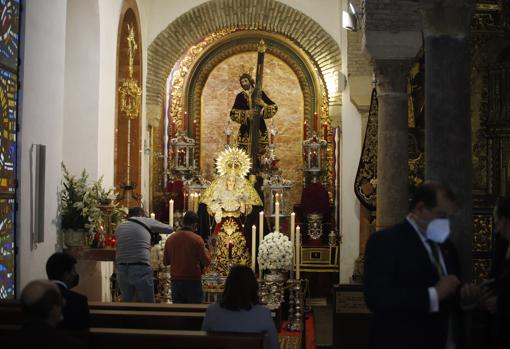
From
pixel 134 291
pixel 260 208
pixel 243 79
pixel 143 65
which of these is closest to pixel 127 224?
pixel 134 291

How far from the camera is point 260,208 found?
14047 millimetres

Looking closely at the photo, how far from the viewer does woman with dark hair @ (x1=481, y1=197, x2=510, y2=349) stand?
425 cm

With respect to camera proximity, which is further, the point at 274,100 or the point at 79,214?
the point at 274,100

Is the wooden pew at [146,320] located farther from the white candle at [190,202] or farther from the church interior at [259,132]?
the white candle at [190,202]

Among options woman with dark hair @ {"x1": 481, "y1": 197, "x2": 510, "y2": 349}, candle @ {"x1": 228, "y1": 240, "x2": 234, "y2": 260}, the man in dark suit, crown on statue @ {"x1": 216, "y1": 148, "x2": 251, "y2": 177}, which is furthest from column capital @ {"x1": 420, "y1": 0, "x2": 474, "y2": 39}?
crown on statue @ {"x1": 216, "y1": 148, "x2": 251, "y2": 177}

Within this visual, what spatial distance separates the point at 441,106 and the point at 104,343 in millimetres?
3151

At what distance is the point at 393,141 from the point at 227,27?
7.74 meters

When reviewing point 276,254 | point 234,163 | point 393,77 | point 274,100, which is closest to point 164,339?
point 276,254

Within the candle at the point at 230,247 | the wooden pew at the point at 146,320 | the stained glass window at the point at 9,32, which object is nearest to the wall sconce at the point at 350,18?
the candle at the point at 230,247

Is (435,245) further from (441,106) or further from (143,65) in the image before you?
(143,65)

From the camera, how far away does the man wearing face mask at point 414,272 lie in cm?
417

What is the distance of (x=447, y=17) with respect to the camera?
21.1 feet

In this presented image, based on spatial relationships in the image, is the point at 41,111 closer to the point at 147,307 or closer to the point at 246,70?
the point at 147,307

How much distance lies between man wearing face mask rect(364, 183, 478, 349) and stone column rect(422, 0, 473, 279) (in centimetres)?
214
